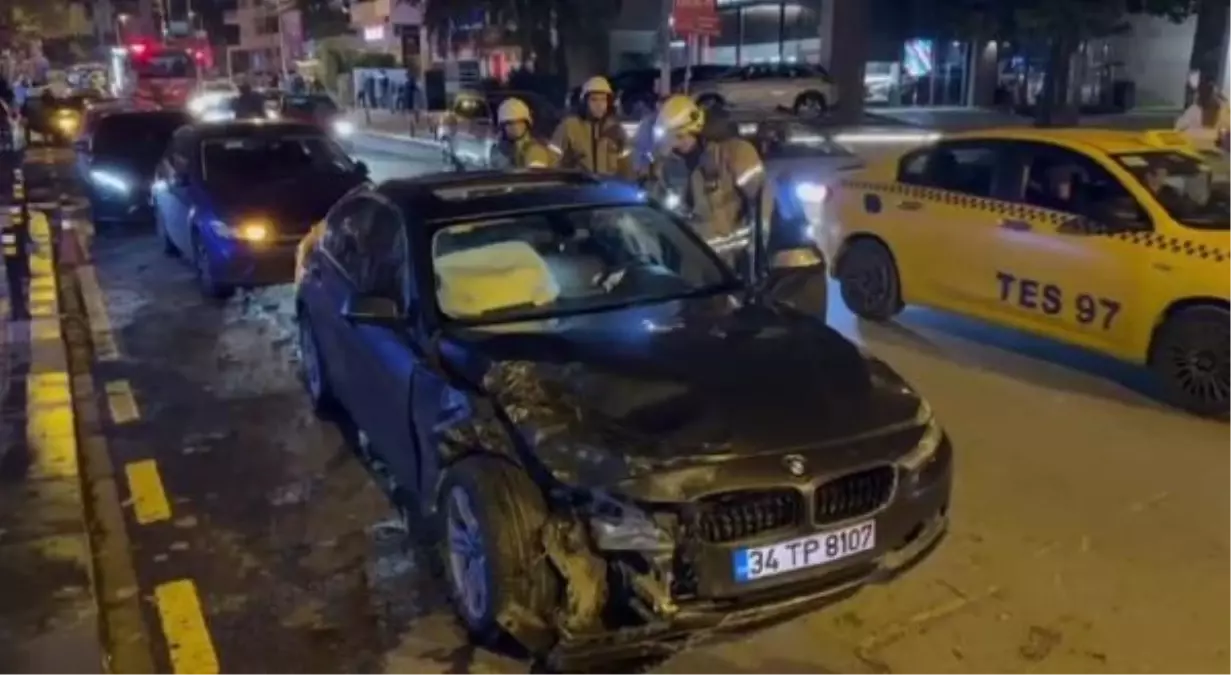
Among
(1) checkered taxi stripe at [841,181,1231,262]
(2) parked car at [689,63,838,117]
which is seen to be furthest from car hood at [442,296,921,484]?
(2) parked car at [689,63,838,117]

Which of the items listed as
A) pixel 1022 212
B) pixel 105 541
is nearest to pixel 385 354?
pixel 105 541

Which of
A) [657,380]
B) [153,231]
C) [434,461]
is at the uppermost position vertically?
[657,380]

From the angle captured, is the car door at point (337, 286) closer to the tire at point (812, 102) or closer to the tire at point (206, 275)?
the tire at point (206, 275)

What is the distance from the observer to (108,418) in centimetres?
774

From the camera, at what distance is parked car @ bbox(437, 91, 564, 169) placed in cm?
2222

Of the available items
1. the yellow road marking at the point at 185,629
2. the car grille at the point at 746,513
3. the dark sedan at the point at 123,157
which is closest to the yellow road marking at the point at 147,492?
the yellow road marking at the point at 185,629

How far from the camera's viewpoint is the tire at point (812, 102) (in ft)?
112

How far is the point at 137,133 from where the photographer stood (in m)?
16.6

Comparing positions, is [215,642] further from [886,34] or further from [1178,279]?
[886,34]

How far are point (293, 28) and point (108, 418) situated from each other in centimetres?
3802

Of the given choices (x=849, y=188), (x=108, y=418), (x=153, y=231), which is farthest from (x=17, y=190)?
(x=849, y=188)

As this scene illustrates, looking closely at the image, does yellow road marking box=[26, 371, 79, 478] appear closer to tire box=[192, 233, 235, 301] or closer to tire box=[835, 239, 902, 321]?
tire box=[192, 233, 235, 301]

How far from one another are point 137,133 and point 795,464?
1475 cm

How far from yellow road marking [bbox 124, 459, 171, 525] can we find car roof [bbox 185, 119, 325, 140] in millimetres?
5868
